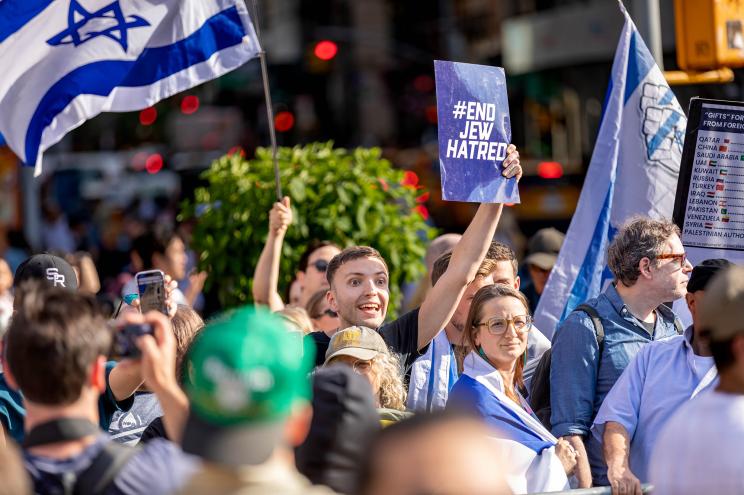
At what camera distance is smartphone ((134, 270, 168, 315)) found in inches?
204

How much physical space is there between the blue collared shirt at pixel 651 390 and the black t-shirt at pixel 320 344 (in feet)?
4.01

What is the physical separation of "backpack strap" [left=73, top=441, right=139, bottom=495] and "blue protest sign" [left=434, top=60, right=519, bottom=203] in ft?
8.84

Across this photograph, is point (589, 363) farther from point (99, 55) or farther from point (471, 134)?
point (99, 55)

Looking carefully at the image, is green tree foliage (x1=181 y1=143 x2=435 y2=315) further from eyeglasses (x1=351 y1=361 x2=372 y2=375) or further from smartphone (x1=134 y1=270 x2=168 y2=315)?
eyeglasses (x1=351 y1=361 x2=372 y2=375)

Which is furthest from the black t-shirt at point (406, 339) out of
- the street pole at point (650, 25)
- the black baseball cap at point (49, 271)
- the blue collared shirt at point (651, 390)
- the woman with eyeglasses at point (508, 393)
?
the street pole at point (650, 25)

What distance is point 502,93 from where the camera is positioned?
19.5ft

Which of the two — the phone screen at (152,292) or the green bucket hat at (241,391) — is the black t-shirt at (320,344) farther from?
the green bucket hat at (241,391)

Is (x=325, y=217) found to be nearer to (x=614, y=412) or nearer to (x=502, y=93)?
(x=502, y=93)

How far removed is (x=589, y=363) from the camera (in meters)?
5.50

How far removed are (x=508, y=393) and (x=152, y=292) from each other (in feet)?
5.18

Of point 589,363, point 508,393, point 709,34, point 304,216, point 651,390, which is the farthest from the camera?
point 304,216

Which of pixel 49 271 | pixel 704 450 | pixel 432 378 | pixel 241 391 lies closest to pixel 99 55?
pixel 49 271

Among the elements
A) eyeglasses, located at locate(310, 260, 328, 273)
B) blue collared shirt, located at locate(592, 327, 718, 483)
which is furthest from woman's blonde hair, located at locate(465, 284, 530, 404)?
eyeglasses, located at locate(310, 260, 328, 273)

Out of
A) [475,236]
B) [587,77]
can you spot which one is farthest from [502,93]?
[587,77]
